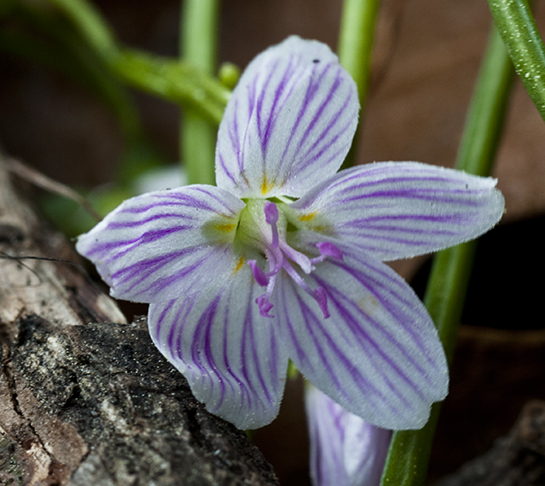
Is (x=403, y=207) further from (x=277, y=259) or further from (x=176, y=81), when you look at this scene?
(x=176, y=81)

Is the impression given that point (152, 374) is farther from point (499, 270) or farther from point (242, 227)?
point (499, 270)

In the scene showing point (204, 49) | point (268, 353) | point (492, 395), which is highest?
point (204, 49)

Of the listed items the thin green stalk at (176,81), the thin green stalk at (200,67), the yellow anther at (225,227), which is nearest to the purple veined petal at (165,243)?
the yellow anther at (225,227)

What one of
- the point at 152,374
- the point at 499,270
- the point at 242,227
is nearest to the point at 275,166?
the point at 242,227

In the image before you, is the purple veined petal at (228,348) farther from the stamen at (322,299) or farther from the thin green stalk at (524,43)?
the thin green stalk at (524,43)

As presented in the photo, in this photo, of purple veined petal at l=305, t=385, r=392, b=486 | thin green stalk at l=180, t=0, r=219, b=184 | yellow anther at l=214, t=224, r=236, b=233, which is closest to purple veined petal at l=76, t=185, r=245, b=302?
yellow anther at l=214, t=224, r=236, b=233
